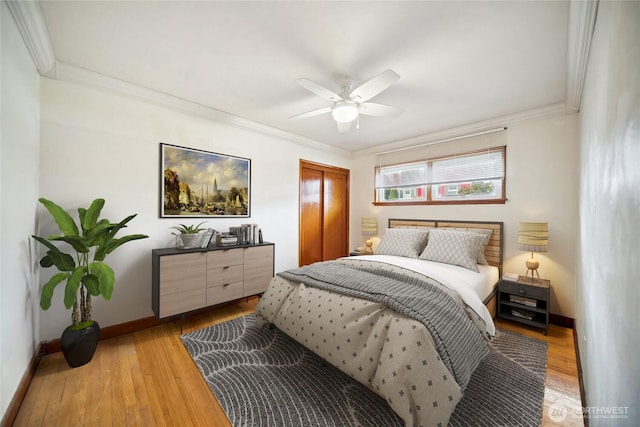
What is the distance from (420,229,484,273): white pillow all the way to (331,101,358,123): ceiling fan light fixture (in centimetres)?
190

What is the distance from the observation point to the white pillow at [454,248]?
2.78m

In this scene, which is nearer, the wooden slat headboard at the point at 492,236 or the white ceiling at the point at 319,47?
the white ceiling at the point at 319,47

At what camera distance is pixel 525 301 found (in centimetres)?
263

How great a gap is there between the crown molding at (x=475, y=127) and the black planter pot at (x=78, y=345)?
173 inches

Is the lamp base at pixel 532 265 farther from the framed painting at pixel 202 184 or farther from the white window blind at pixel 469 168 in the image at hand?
the framed painting at pixel 202 184

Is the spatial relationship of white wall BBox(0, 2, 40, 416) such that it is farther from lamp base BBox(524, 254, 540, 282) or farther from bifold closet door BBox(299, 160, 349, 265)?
lamp base BBox(524, 254, 540, 282)

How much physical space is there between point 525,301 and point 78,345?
4187mm

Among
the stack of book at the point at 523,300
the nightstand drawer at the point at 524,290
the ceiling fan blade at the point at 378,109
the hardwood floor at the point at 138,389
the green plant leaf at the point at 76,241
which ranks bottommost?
the hardwood floor at the point at 138,389

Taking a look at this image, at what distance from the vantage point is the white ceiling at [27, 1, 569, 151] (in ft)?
4.96

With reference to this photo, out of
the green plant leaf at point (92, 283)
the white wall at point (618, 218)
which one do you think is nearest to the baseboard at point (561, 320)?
the white wall at point (618, 218)

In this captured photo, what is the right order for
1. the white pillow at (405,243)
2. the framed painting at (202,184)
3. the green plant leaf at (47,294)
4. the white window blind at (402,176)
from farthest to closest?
the white window blind at (402,176), the white pillow at (405,243), the framed painting at (202,184), the green plant leaf at (47,294)

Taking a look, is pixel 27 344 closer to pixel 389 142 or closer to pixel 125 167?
pixel 125 167

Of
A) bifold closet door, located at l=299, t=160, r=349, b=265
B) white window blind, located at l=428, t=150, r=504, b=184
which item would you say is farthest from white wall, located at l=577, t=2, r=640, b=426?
bifold closet door, located at l=299, t=160, r=349, b=265

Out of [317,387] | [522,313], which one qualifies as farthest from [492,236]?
[317,387]
